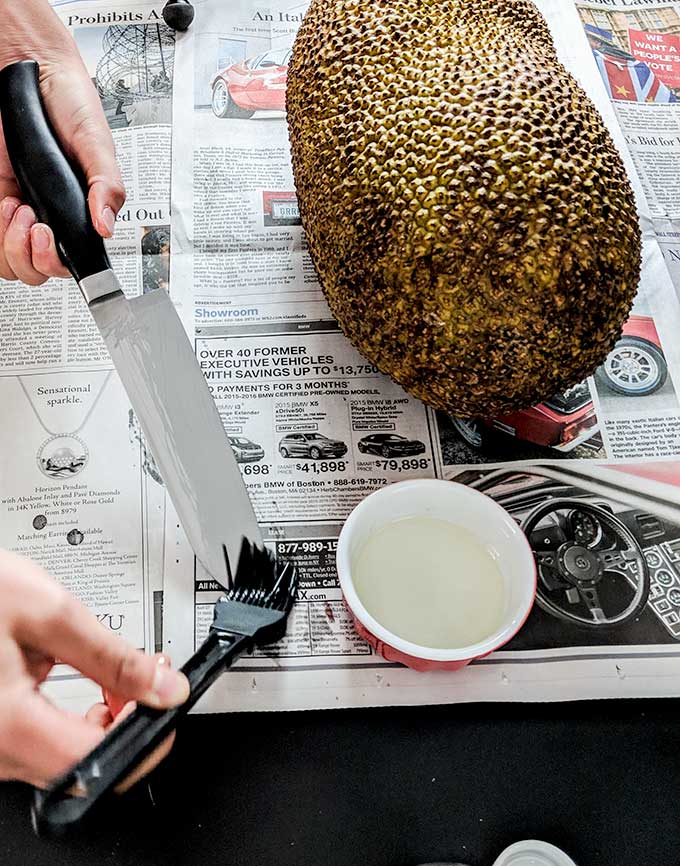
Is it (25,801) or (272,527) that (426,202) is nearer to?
(272,527)

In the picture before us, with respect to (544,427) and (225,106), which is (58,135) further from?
(544,427)

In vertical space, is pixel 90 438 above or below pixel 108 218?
below

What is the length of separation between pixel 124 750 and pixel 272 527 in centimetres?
25

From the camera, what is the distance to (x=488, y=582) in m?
0.50

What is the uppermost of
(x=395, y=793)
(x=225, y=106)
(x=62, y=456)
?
(x=225, y=106)

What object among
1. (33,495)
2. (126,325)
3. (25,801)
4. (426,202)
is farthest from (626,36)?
(25,801)

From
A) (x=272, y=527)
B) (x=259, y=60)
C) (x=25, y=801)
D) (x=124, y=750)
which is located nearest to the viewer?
(x=124, y=750)

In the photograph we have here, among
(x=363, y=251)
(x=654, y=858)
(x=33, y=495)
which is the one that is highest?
(x=363, y=251)

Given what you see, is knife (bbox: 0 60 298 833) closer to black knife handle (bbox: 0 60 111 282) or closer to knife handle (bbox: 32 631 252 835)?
black knife handle (bbox: 0 60 111 282)

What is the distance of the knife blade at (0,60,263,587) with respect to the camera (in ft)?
1.65

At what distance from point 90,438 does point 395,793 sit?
0.32 m

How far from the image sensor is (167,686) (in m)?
0.31

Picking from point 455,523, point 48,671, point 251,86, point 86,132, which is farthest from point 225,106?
point 48,671

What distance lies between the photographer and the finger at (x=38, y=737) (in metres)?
0.28
